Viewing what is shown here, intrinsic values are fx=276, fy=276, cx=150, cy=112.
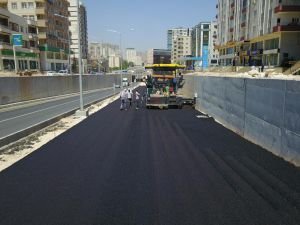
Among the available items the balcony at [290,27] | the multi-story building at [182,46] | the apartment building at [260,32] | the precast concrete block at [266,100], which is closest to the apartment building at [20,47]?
the apartment building at [260,32]

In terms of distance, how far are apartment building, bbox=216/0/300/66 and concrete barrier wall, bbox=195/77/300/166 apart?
3242 cm

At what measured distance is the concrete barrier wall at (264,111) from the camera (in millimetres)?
7984

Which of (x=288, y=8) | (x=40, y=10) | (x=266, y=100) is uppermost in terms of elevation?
(x=40, y=10)

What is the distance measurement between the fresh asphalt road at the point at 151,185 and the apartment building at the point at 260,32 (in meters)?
37.6

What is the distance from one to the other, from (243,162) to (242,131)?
3.84 metres

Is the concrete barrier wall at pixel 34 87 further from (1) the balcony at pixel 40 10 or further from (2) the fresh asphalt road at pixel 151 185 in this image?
(1) the balcony at pixel 40 10

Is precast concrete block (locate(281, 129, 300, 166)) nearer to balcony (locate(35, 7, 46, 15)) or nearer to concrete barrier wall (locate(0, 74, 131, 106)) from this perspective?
concrete barrier wall (locate(0, 74, 131, 106))

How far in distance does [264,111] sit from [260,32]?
44698mm

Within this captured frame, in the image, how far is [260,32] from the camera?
49.2 m

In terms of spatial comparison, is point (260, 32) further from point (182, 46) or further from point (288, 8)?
point (182, 46)

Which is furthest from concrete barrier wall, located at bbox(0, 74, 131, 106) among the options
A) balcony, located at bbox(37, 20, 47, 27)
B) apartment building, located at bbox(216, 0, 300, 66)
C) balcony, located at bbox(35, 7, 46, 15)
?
apartment building, located at bbox(216, 0, 300, 66)

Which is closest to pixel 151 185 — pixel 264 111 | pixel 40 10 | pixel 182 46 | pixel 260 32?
pixel 264 111

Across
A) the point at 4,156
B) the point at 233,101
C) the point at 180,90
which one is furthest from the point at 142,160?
the point at 180,90

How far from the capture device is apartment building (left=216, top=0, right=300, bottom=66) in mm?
41938
